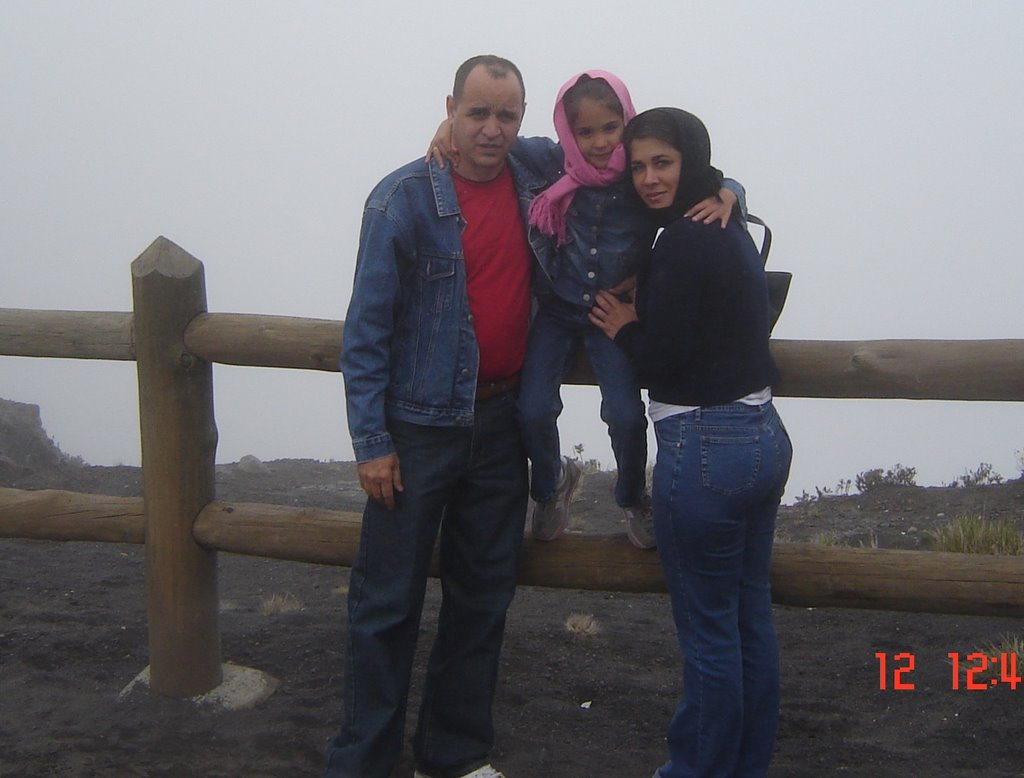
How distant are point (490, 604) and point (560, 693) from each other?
42.2 inches

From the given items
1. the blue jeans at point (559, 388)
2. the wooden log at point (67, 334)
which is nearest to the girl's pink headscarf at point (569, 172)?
the blue jeans at point (559, 388)

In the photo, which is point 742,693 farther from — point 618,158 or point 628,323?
point 618,158

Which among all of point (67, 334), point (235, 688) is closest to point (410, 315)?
point (67, 334)

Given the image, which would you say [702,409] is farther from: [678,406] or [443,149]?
[443,149]

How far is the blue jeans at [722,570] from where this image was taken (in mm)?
2768

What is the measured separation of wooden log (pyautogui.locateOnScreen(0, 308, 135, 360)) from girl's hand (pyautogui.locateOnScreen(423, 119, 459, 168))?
1.46m

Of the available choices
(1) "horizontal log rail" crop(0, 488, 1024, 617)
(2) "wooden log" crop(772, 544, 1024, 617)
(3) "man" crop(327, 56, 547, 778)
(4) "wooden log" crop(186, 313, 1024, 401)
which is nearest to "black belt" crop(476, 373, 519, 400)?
(3) "man" crop(327, 56, 547, 778)

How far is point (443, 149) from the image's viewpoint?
3.05 metres

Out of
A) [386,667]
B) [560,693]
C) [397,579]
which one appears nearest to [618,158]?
[397,579]

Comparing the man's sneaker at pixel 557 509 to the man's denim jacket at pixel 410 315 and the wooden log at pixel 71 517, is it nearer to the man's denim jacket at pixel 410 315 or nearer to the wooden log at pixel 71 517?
the man's denim jacket at pixel 410 315

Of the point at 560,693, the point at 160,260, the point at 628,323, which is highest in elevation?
the point at 160,260

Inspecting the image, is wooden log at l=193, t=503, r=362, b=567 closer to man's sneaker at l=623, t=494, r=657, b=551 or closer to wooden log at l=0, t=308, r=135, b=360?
wooden log at l=0, t=308, r=135, b=360

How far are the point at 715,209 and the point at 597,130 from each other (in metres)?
0.39

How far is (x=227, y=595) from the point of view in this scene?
5.55 meters
